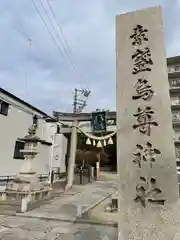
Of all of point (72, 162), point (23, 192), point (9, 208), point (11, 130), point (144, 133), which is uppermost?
point (11, 130)

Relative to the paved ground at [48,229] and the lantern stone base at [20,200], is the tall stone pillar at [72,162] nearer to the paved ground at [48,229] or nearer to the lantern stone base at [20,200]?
the lantern stone base at [20,200]

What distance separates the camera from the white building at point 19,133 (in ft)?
36.2

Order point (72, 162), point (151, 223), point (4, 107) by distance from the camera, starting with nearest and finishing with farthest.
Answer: point (151, 223) → point (4, 107) → point (72, 162)

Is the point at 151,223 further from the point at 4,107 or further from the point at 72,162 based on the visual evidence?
the point at 72,162

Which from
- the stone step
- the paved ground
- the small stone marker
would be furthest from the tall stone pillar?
the small stone marker

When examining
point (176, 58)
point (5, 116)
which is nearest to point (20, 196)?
point (5, 116)

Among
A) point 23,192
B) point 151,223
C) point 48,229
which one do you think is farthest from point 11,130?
point 151,223

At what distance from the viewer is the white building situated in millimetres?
11047

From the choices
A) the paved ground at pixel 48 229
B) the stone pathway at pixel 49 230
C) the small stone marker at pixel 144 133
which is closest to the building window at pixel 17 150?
the paved ground at pixel 48 229

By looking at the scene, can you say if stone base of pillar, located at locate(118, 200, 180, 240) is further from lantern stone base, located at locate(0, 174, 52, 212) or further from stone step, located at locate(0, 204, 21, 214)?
lantern stone base, located at locate(0, 174, 52, 212)

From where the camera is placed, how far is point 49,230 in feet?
16.8

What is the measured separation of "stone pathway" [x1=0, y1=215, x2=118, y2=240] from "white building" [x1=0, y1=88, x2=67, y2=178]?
5.80 m

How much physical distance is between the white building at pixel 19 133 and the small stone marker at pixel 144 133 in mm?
9293

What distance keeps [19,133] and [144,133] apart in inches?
425
